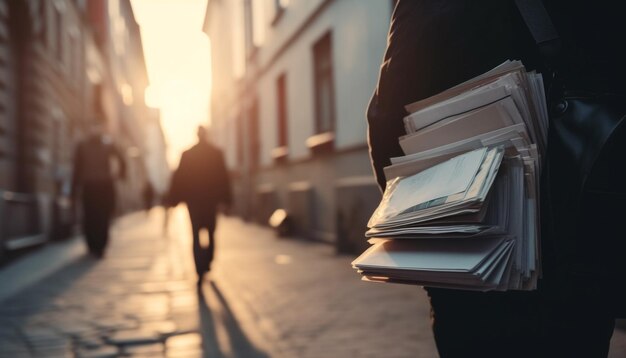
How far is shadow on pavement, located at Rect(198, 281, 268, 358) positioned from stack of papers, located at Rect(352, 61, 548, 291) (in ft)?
7.47

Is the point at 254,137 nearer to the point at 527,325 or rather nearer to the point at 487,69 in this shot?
the point at 487,69

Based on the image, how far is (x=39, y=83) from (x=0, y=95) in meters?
1.98

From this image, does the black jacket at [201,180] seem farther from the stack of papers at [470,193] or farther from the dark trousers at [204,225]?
the stack of papers at [470,193]

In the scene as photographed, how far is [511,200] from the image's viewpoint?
112cm

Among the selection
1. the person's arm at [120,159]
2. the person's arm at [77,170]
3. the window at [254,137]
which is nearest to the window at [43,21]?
the person's arm at [120,159]

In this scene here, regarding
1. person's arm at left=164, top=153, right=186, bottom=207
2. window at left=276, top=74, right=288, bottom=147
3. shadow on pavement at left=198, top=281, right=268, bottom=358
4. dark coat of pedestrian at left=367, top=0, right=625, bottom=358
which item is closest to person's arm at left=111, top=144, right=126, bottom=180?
person's arm at left=164, top=153, right=186, bottom=207

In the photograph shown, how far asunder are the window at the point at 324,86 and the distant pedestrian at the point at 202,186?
4201 mm

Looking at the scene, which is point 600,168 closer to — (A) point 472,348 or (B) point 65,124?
(A) point 472,348

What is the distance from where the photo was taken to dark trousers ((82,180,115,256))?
8.63m

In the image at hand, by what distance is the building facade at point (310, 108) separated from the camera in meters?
8.18

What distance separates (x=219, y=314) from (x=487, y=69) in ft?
11.9

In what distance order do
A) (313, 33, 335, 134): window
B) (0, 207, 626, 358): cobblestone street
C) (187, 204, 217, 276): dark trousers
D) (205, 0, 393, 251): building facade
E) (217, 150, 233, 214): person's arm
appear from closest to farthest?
(0, 207, 626, 358): cobblestone street
(187, 204, 217, 276): dark trousers
(217, 150, 233, 214): person's arm
(205, 0, 393, 251): building facade
(313, 33, 335, 134): window

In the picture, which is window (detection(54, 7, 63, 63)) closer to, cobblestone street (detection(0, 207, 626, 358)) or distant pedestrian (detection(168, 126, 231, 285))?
cobblestone street (detection(0, 207, 626, 358))

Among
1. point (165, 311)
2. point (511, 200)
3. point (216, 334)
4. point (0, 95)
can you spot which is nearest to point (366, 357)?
point (216, 334)
